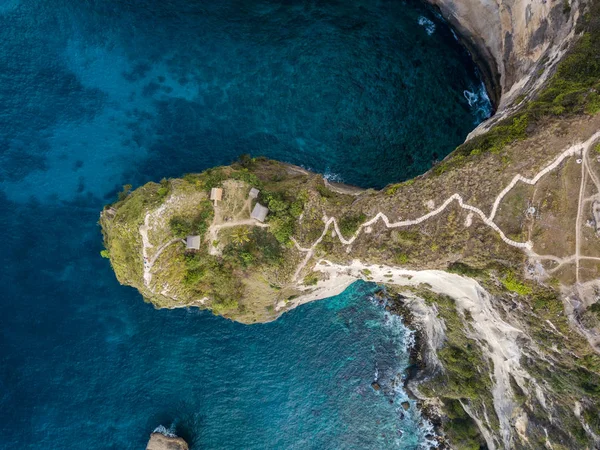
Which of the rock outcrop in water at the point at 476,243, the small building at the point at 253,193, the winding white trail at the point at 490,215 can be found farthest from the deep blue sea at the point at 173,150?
the winding white trail at the point at 490,215

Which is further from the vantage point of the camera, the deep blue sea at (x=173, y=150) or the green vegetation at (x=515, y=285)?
the deep blue sea at (x=173, y=150)

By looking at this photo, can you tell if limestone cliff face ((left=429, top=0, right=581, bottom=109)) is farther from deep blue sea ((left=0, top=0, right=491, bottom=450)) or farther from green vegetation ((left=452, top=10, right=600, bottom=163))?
deep blue sea ((left=0, top=0, right=491, bottom=450))

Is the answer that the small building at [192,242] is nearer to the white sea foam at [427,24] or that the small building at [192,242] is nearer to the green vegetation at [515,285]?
the green vegetation at [515,285]

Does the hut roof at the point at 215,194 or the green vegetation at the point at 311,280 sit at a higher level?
the hut roof at the point at 215,194

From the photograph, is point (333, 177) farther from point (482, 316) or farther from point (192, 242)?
point (482, 316)

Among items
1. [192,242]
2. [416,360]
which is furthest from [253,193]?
[416,360]

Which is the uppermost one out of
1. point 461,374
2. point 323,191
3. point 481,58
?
point 481,58

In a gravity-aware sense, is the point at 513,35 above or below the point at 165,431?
above
